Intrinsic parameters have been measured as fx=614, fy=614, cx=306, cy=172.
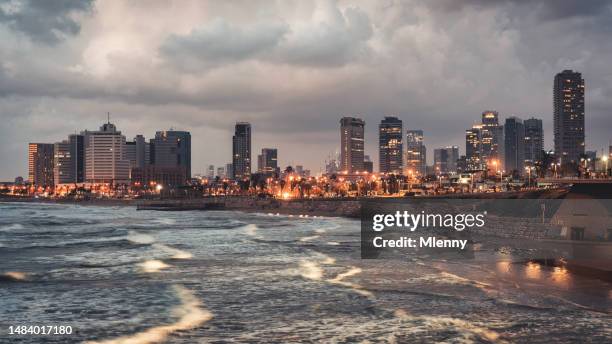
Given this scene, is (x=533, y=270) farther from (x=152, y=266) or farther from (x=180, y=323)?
(x=152, y=266)

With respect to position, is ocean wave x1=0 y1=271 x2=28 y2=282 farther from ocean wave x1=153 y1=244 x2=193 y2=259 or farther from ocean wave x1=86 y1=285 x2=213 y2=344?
ocean wave x1=86 y1=285 x2=213 y2=344

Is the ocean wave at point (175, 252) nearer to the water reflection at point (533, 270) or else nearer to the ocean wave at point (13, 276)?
the ocean wave at point (13, 276)

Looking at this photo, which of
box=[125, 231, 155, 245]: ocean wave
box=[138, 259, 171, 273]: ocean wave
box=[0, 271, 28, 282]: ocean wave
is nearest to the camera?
box=[0, 271, 28, 282]: ocean wave

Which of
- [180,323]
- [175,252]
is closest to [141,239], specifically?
[175,252]

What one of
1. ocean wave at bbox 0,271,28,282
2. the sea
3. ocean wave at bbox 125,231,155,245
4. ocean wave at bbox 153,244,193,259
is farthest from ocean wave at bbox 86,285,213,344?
ocean wave at bbox 125,231,155,245

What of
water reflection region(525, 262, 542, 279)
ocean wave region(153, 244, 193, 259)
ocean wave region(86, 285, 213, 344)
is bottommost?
ocean wave region(153, 244, 193, 259)

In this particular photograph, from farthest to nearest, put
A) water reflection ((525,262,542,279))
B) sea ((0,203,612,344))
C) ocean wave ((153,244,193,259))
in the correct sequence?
ocean wave ((153,244,193,259)) < water reflection ((525,262,542,279)) < sea ((0,203,612,344))

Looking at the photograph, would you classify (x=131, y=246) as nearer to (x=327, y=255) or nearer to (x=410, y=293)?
(x=327, y=255)
